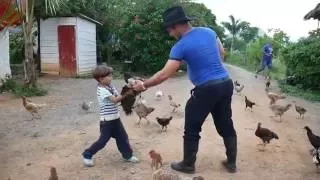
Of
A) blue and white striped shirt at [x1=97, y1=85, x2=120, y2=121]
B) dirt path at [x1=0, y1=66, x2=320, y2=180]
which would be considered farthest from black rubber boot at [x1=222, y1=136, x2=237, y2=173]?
blue and white striped shirt at [x1=97, y1=85, x2=120, y2=121]

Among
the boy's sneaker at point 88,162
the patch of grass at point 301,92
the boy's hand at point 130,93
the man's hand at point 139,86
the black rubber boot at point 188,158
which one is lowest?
the patch of grass at point 301,92

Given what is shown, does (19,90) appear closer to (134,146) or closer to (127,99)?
(134,146)

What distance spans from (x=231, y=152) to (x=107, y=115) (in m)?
1.84

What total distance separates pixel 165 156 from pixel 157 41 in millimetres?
17228

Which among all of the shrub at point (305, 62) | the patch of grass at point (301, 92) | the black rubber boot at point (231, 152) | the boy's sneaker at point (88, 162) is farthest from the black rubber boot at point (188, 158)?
the shrub at point (305, 62)

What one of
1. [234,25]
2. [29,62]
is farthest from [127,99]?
[234,25]

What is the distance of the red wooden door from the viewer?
917 inches

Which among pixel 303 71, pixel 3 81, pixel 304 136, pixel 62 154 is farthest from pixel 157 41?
pixel 62 154

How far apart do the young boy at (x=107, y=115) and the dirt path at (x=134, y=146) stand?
26cm

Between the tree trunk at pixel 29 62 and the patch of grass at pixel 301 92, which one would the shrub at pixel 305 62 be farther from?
the tree trunk at pixel 29 62

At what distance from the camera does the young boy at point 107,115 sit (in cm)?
688

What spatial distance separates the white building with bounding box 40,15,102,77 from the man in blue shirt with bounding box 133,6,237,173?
17.5 m

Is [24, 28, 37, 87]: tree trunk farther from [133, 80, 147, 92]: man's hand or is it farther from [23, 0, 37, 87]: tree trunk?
[133, 80, 147, 92]: man's hand

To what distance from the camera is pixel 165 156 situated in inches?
302
